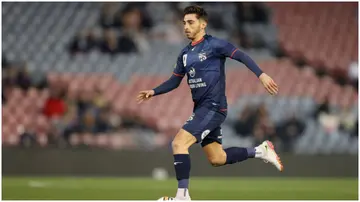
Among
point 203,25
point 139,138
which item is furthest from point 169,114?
point 203,25

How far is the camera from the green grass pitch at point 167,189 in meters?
11.2

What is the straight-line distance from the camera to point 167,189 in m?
12.8

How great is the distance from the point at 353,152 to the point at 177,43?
497 centimetres

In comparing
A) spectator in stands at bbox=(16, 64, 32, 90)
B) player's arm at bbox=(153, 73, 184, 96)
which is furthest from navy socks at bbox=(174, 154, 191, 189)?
spectator in stands at bbox=(16, 64, 32, 90)

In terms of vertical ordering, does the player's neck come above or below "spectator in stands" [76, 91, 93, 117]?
above

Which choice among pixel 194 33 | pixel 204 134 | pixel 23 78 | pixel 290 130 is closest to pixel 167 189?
pixel 204 134

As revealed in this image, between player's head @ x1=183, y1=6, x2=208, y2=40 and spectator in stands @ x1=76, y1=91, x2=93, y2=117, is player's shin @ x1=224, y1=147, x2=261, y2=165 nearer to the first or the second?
player's head @ x1=183, y1=6, x2=208, y2=40

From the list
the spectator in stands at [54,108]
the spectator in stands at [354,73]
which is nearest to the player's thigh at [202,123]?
the spectator in stands at [54,108]

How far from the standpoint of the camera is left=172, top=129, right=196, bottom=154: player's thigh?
815 cm

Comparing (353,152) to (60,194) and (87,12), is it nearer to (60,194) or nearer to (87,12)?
(87,12)

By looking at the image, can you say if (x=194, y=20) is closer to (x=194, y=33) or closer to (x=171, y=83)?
(x=194, y=33)

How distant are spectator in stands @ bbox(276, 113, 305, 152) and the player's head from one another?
970cm

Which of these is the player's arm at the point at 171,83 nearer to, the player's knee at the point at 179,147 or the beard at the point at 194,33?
the beard at the point at 194,33

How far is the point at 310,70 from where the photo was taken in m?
20.6
